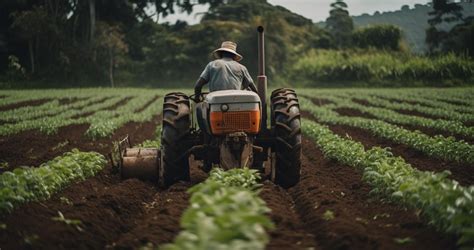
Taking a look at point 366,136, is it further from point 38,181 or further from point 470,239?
point 470,239

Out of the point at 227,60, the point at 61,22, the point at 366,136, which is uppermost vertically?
the point at 61,22

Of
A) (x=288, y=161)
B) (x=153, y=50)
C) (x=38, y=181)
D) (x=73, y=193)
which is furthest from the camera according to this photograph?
(x=153, y=50)

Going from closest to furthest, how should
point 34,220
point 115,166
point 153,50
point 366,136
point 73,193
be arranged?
point 34,220 → point 73,193 → point 115,166 → point 366,136 → point 153,50

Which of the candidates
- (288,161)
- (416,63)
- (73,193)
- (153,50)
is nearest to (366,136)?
(288,161)

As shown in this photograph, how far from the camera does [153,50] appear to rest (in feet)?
177

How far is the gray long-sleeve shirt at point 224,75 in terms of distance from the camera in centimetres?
877

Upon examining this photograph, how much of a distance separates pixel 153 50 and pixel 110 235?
158ft

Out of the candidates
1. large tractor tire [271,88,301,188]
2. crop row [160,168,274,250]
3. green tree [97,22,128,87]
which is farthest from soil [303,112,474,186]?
green tree [97,22,128,87]

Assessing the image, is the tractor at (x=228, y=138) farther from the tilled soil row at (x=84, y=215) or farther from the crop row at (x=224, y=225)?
the crop row at (x=224, y=225)

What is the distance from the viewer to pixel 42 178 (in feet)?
24.7

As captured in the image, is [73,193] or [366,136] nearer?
[73,193]

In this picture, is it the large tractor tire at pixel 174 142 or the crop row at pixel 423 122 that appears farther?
the crop row at pixel 423 122

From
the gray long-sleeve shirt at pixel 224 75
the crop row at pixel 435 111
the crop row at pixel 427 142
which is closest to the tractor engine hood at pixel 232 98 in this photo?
the gray long-sleeve shirt at pixel 224 75

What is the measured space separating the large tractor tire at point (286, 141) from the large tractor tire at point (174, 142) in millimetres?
1193
